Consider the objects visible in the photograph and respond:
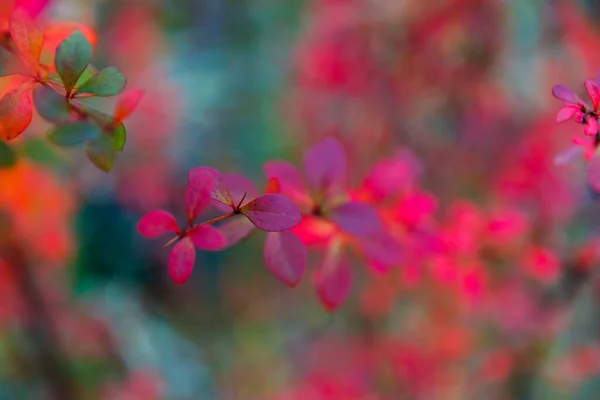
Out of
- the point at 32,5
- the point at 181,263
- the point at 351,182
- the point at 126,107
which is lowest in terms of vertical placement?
the point at 181,263

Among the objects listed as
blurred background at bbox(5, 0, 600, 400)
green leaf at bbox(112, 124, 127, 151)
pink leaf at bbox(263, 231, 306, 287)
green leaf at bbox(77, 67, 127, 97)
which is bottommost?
pink leaf at bbox(263, 231, 306, 287)

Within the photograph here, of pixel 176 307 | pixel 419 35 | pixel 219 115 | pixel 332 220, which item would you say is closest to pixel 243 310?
pixel 176 307

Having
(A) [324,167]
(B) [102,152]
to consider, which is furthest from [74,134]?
(A) [324,167]

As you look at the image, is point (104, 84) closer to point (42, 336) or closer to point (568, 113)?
point (568, 113)

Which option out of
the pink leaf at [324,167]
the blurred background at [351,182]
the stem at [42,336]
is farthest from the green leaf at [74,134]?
the stem at [42,336]

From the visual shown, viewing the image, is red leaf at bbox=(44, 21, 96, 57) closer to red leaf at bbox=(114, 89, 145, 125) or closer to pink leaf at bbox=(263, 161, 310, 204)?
red leaf at bbox=(114, 89, 145, 125)

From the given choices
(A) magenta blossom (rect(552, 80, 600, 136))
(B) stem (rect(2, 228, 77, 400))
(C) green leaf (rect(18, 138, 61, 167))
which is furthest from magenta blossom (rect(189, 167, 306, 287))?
(B) stem (rect(2, 228, 77, 400))

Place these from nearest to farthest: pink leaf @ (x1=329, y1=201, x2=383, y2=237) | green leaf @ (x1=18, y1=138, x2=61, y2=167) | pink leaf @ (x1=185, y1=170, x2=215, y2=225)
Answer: pink leaf @ (x1=185, y1=170, x2=215, y2=225)
pink leaf @ (x1=329, y1=201, x2=383, y2=237)
green leaf @ (x1=18, y1=138, x2=61, y2=167)
